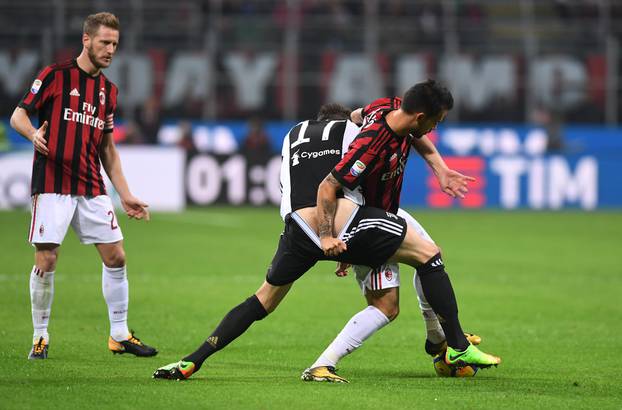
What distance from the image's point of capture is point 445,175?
736 centimetres

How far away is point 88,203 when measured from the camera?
317 inches

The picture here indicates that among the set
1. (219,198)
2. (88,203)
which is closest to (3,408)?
(88,203)

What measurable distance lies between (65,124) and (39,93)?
0.91 ft

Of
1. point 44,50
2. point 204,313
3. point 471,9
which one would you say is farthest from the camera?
point 471,9

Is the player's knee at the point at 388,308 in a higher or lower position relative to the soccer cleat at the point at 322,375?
higher

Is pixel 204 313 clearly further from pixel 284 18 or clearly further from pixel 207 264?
pixel 284 18

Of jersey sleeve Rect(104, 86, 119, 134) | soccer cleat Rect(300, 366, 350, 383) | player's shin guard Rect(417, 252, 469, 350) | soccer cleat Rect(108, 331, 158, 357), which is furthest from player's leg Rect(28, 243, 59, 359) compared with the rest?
player's shin guard Rect(417, 252, 469, 350)

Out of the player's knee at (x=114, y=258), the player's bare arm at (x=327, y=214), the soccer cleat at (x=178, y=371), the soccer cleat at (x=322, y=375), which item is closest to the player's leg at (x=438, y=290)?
the player's bare arm at (x=327, y=214)

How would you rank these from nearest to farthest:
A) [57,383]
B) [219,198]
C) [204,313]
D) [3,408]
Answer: [3,408] < [57,383] < [204,313] < [219,198]

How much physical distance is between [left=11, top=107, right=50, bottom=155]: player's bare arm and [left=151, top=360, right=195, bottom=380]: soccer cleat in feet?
6.01

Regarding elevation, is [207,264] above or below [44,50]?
below

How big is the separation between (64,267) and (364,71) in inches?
580

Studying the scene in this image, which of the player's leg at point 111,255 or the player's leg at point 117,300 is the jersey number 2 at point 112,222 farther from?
the player's leg at point 117,300

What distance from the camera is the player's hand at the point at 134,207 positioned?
8.17 meters
